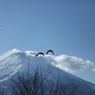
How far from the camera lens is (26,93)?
11875 millimetres

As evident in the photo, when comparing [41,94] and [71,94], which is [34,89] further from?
[71,94]

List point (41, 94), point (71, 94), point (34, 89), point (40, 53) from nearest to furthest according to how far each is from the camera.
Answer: point (40, 53) → point (34, 89) → point (41, 94) → point (71, 94)

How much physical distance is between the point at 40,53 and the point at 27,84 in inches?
105

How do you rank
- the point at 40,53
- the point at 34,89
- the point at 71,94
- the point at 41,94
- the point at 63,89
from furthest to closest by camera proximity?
the point at 63,89 → the point at 71,94 → the point at 41,94 → the point at 34,89 → the point at 40,53

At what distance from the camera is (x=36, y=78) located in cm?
1280

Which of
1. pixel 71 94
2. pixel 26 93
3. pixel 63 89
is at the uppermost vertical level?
pixel 63 89

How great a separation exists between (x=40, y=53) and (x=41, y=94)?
126 inches

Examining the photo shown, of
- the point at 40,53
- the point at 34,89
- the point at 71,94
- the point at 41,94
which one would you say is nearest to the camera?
the point at 40,53

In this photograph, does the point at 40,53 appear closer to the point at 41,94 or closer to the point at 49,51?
the point at 49,51

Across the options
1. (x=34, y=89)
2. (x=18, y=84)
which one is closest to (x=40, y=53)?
(x=34, y=89)

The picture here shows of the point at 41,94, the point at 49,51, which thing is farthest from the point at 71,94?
the point at 49,51

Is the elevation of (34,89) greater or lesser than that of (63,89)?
lesser

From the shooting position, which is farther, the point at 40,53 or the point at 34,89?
A: the point at 34,89

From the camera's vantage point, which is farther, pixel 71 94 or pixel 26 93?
pixel 71 94
